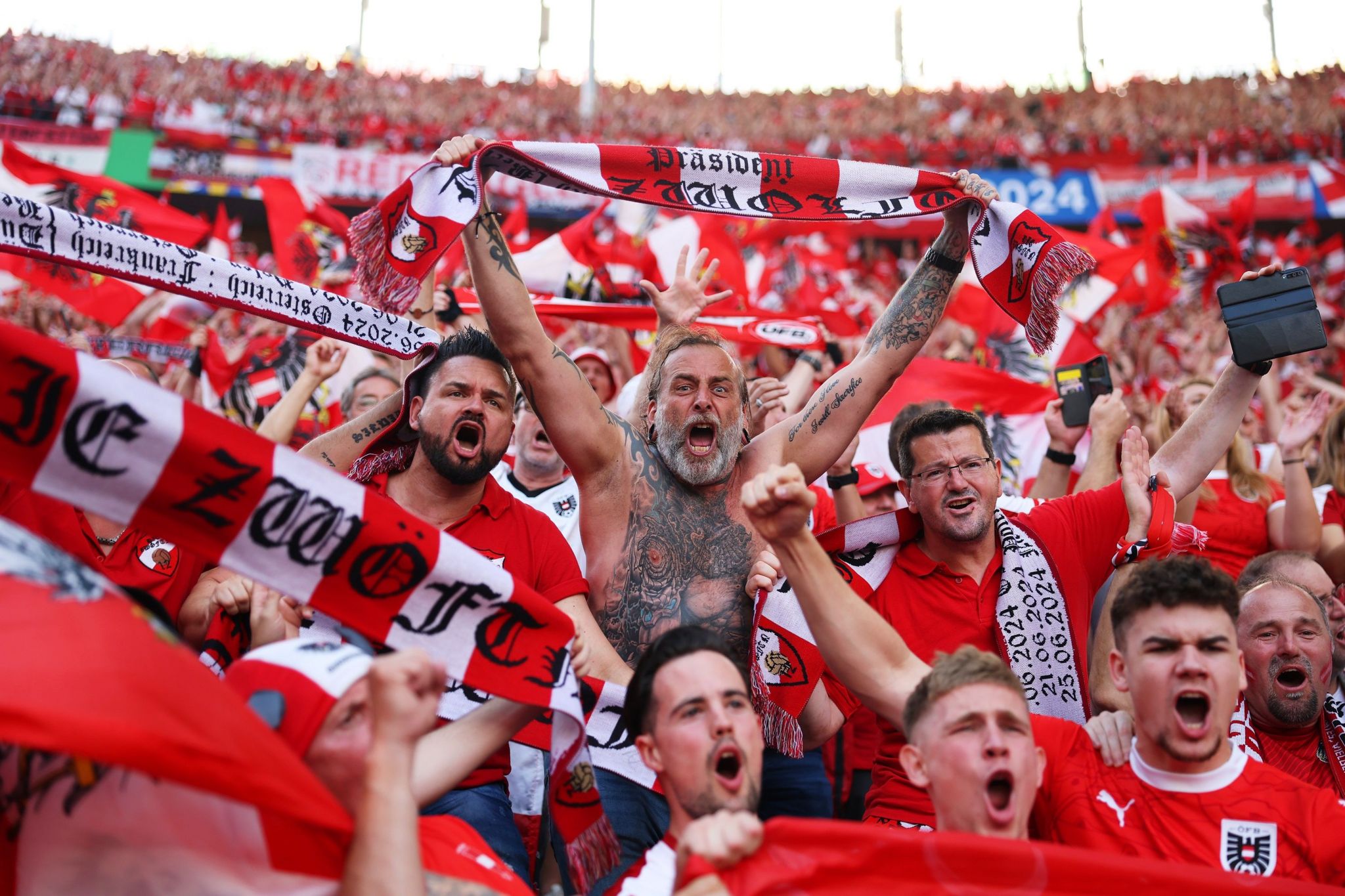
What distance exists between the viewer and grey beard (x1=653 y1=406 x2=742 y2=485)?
378cm

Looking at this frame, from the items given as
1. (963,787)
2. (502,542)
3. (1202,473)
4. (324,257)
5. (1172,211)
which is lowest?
(963,787)

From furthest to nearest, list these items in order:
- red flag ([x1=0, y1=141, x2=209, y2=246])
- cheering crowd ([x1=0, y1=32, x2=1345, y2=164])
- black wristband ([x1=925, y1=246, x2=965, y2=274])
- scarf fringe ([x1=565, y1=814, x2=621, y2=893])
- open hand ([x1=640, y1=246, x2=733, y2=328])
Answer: cheering crowd ([x1=0, y1=32, x2=1345, y2=164]) → red flag ([x1=0, y1=141, x2=209, y2=246]) → open hand ([x1=640, y1=246, x2=733, y2=328]) → black wristband ([x1=925, y1=246, x2=965, y2=274]) → scarf fringe ([x1=565, y1=814, x2=621, y2=893])

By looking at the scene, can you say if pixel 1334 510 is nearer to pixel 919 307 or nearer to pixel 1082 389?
pixel 1082 389

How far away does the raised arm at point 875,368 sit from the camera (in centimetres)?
389

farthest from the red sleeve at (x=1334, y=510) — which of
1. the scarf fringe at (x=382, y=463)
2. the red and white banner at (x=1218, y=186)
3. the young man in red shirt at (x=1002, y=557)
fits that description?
the red and white banner at (x=1218, y=186)

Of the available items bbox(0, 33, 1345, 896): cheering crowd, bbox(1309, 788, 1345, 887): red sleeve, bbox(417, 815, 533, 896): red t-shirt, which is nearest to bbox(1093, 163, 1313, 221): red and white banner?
bbox(0, 33, 1345, 896): cheering crowd

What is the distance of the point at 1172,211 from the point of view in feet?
30.7

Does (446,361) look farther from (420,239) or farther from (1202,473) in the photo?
(1202,473)

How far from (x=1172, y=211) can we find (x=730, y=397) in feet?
23.1

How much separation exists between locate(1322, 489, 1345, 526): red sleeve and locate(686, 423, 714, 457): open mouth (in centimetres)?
327

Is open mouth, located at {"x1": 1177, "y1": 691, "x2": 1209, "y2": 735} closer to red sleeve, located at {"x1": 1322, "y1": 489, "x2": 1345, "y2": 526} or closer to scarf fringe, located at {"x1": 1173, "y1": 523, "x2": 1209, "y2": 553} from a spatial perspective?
scarf fringe, located at {"x1": 1173, "y1": 523, "x2": 1209, "y2": 553}

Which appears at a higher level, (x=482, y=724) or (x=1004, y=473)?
(x=1004, y=473)

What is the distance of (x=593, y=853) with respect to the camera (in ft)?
10.3

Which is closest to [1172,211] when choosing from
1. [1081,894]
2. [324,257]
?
[324,257]
